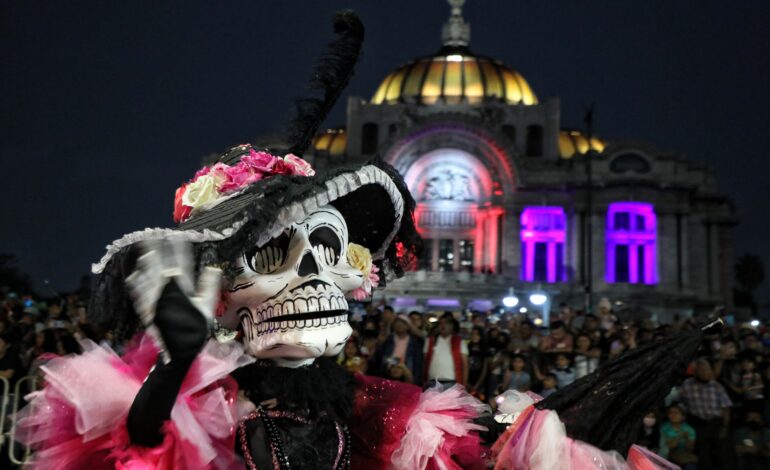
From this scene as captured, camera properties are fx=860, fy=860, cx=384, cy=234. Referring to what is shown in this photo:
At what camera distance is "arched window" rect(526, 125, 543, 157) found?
43.1 meters

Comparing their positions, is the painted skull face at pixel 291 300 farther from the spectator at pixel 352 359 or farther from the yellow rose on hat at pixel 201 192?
the spectator at pixel 352 359

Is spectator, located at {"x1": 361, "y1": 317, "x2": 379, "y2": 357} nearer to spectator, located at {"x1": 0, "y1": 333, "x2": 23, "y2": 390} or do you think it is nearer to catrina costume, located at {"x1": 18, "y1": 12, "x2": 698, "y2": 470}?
spectator, located at {"x1": 0, "y1": 333, "x2": 23, "y2": 390}

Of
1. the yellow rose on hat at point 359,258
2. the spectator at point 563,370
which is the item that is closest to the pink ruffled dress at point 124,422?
the yellow rose on hat at point 359,258

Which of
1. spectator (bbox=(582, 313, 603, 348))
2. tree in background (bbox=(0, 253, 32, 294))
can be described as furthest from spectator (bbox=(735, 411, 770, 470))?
tree in background (bbox=(0, 253, 32, 294))

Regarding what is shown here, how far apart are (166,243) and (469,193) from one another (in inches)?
1417

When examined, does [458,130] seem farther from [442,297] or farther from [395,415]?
[395,415]

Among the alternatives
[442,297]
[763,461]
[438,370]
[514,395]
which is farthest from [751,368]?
[442,297]

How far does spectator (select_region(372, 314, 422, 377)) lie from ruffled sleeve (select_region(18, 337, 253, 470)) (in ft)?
18.9

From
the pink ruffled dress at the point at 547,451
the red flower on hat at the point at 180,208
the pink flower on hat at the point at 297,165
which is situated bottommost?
the pink ruffled dress at the point at 547,451

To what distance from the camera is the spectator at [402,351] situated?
8031mm

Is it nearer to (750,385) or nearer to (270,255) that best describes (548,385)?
(750,385)

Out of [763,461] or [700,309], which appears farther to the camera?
[700,309]

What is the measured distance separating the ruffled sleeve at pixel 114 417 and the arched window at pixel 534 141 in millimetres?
41844

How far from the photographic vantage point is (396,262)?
2963 mm
